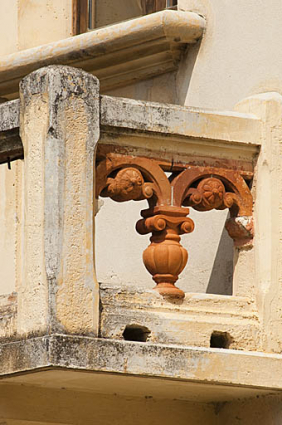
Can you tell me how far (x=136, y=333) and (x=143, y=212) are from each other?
1.91ft

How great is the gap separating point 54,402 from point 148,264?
0.84 m

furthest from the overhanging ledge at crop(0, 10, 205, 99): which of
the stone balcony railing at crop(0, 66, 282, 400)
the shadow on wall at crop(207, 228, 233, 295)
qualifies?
the shadow on wall at crop(207, 228, 233, 295)

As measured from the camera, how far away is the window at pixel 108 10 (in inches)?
329

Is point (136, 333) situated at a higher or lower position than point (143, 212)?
lower

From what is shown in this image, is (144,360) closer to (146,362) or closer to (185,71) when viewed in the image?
(146,362)

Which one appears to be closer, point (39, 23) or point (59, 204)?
point (59, 204)

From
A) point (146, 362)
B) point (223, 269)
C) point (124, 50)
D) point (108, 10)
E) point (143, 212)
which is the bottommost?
point (146, 362)

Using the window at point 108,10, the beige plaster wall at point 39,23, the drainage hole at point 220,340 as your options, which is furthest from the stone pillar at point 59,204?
the beige plaster wall at point 39,23

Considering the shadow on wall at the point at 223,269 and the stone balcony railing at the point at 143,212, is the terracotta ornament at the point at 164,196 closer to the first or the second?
the stone balcony railing at the point at 143,212

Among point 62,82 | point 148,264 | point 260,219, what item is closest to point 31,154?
point 62,82

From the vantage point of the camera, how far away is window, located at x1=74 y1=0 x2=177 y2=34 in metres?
8.37

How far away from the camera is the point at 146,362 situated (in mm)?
6078

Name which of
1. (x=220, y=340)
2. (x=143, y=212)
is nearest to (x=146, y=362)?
(x=220, y=340)

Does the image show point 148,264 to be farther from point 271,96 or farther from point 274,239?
point 271,96
